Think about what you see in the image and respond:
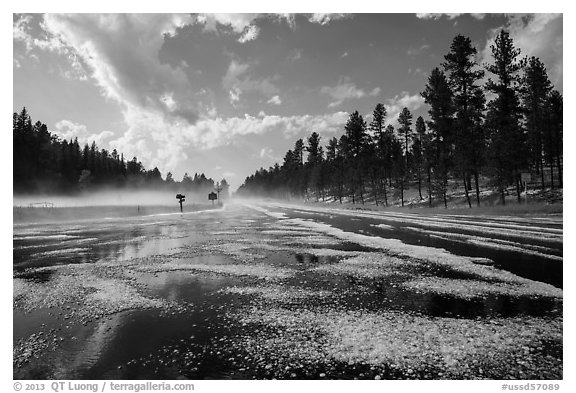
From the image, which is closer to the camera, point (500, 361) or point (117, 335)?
point (500, 361)

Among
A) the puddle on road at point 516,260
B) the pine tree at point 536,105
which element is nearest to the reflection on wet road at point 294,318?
the puddle on road at point 516,260

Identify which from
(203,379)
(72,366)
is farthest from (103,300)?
(203,379)

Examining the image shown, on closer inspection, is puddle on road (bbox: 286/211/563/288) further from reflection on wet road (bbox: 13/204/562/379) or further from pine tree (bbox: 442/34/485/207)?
pine tree (bbox: 442/34/485/207)

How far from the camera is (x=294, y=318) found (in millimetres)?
3727

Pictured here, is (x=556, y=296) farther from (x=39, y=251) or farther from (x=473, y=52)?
(x=473, y=52)

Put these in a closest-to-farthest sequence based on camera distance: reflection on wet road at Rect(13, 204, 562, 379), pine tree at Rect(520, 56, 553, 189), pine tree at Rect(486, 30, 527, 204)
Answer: reflection on wet road at Rect(13, 204, 562, 379), pine tree at Rect(486, 30, 527, 204), pine tree at Rect(520, 56, 553, 189)

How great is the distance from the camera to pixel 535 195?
110 ft

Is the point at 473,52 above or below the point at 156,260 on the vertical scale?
above

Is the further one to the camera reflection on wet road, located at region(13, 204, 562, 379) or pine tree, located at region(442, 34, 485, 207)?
pine tree, located at region(442, 34, 485, 207)

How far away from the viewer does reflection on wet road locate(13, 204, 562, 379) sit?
2725mm

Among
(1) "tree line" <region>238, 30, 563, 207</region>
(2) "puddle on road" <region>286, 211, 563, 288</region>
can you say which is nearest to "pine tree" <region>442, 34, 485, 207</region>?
(1) "tree line" <region>238, 30, 563, 207</region>

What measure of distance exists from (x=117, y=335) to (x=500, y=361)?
3797mm

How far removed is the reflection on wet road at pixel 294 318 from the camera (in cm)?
272
